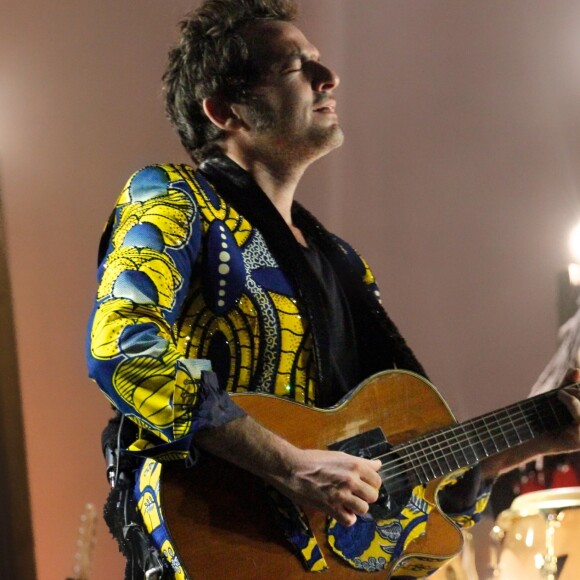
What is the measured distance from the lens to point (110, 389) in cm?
107

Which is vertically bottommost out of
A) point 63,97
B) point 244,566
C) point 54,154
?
point 244,566

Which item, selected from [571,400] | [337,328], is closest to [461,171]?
[571,400]

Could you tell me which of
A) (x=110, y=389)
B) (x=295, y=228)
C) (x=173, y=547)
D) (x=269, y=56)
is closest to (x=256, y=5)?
(x=269, y=56)

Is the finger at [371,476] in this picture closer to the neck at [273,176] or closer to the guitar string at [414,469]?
the guitar string at [414,469]

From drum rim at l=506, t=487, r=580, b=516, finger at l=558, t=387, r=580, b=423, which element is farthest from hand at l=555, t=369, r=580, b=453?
drum rim at l=506, t=487, r=580, b=516

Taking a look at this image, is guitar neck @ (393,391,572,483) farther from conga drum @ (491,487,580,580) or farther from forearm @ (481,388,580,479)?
conga drum @ (491,487,580,580)

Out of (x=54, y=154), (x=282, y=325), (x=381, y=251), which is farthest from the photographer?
(x=381, y=251)

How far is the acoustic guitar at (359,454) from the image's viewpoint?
42.8 inches

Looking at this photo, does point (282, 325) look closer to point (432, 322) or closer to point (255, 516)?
point (255, 516)

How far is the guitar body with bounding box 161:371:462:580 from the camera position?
42.4 inches

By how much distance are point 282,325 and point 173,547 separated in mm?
Result: 357

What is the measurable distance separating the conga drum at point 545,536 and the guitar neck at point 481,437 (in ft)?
2.78

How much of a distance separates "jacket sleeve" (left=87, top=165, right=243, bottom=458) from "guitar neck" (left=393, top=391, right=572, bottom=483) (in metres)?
0.33

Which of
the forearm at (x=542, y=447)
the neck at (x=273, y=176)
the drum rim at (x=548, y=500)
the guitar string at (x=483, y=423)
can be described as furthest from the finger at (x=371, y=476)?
the drum rim at (x=548, y=500)
